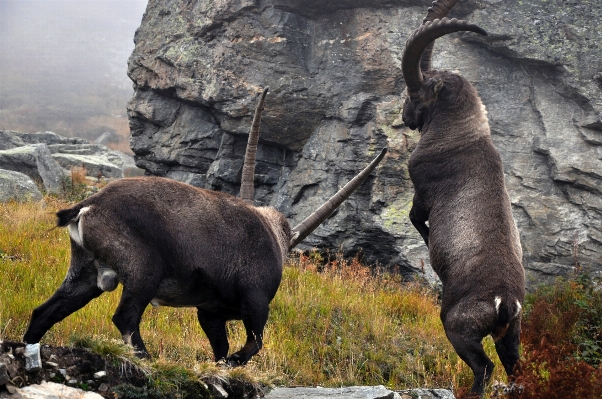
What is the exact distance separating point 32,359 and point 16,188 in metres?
10.7

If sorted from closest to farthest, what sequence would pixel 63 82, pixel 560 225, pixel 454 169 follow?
pixel 454 169, pixel 560 225, pixel 63 82

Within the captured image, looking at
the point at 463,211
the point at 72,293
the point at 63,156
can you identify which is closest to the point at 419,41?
the point at 463,211

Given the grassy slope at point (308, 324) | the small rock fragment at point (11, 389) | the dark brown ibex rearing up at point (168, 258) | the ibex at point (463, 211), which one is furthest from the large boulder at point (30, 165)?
the small rock fragment at point (11, 389)

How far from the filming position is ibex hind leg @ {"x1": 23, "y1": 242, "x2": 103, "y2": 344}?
17.0 ft

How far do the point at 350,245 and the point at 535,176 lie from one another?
339 centimetres

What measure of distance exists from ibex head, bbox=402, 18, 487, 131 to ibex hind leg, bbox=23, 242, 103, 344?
400cm

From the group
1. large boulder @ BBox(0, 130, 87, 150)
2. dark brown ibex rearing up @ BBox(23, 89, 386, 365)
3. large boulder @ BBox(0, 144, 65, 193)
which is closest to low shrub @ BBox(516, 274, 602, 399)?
dark brown ibex rearing up @ BBox(23, 89, 386, 365)

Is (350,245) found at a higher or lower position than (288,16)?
lower

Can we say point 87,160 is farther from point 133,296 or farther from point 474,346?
point 474,346

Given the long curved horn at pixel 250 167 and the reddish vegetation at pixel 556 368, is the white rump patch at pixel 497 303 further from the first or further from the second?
the long curved horn at pixel 250 167

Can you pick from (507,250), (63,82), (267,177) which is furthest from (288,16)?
(63,82)

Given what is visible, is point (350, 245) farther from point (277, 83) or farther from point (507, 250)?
point (507, 250)

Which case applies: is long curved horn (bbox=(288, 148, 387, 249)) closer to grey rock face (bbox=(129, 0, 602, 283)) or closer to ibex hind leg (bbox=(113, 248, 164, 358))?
ibex hind leg (bbox=(113, 248, 164, 358))

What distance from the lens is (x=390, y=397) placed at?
16.4 ft
